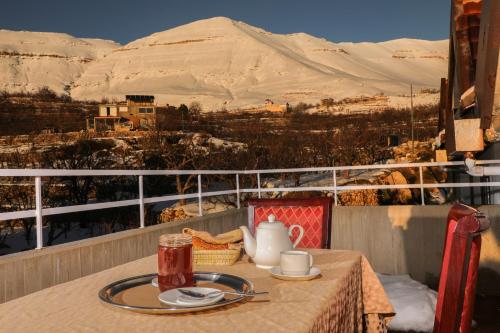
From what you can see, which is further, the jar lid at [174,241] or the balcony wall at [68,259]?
the balcony wall at [68,259]

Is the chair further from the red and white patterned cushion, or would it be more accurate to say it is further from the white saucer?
the red and white patterned cushion

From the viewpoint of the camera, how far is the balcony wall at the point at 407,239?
19.8ft

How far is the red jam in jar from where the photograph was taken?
133 cm

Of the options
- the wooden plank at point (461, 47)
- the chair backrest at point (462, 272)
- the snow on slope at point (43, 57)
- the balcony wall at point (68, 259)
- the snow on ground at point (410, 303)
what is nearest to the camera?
the chair backrest at point (462, 272)

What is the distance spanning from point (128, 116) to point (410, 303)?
57.6m

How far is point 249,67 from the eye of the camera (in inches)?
4658

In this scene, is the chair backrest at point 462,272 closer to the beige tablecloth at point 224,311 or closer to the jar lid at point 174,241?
the beige tablecloth at point 224,311

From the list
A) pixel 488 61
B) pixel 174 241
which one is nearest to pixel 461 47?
pixel 488 61

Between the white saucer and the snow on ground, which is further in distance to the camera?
the snow on ground

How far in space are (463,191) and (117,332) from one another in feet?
35.3

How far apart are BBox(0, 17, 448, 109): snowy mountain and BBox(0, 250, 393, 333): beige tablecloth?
73773mm

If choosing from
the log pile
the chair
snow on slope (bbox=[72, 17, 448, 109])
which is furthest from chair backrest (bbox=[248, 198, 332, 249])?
snow on slope (bbox=[72, 17, 448, 109])

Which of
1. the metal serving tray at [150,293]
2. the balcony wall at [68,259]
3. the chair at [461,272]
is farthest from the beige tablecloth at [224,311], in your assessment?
the balcony wall at [68,259]

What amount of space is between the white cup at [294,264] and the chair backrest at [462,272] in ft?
1.35
